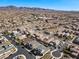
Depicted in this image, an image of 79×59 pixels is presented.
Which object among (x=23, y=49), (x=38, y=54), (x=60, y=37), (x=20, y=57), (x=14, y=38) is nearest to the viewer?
(x=20, y=57)

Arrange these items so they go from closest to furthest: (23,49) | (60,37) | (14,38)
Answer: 1. (23,49)
2. (14,38)
3. (60,37)

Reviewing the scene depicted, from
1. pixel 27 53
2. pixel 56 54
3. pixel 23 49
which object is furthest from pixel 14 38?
pixel 56 54

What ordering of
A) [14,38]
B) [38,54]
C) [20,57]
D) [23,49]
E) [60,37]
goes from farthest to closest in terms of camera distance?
[60,37], [14,38], [23,49], [38,54], [20,57]

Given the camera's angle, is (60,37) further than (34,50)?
Yes

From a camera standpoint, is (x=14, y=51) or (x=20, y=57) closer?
(x=20, y=57)

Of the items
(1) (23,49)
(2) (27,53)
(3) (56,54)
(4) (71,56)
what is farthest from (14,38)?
(4) (71,56)

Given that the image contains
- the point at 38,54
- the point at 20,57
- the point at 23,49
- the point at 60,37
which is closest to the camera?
the point at 20,57

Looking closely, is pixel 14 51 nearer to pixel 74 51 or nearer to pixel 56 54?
pixel 56 54

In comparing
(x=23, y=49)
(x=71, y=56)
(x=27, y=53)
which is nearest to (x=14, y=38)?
(x=23, y=49)

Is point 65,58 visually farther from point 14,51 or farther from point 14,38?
point 14,38
